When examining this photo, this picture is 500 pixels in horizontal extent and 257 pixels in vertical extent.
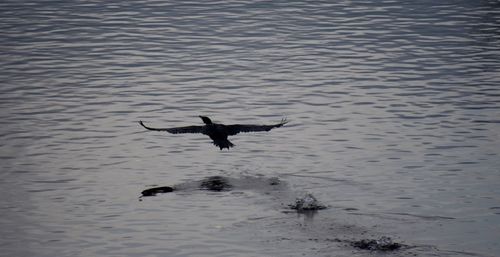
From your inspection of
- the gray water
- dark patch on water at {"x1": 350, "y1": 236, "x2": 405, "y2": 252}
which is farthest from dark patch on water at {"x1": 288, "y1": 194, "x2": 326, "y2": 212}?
dark patch on water at {"x1": 350, "y1": 236, "x2": 405, "y2": 252}

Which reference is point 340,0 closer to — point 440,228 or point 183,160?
point 183,160

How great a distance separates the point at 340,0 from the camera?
174 ft

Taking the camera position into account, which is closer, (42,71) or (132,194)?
(132,194)

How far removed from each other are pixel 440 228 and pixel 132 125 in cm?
1254

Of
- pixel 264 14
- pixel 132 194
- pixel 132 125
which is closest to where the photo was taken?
pixel 132 194

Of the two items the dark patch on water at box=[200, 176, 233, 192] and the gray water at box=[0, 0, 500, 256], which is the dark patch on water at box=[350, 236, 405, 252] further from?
the dark patch on water at box=[200, 176, 233, 192]

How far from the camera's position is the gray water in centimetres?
2612

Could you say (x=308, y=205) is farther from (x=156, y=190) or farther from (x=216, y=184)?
(x=156, y=190)

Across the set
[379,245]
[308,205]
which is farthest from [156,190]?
[379,245]

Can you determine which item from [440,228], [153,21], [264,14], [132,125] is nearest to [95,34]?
[153,21]

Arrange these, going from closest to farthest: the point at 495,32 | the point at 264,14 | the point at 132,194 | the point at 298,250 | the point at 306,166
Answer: the point at 298,250 → the point at 132,194 → the point at 306,166 → the point at 495,32 → the point at 264,14

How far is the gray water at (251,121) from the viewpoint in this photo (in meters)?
26.1

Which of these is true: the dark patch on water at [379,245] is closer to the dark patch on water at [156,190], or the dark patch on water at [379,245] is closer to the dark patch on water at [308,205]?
the dark patch on water at [308,205]

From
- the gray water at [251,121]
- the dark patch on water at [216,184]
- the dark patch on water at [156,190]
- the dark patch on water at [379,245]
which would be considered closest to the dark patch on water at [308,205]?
the gray water at [251,121]
